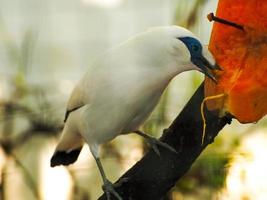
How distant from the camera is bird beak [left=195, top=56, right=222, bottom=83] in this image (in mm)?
612

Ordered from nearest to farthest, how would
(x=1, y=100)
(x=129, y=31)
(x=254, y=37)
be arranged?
(x=254, y=37), (x=129, y=31), (x=1, y=100)

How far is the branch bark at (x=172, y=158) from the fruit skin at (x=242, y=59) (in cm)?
3

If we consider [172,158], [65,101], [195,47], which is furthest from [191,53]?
[65,101]

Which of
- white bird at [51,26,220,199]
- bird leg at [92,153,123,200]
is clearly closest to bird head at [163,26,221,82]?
white bird at [51,26,220,199]

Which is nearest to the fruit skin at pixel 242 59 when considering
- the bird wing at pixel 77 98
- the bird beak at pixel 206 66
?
the bird beak at pixel 206 66

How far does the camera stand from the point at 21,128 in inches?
32.7

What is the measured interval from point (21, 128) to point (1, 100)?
4 centimetres

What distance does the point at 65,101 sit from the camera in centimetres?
80

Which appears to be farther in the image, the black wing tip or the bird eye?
the black wing tip

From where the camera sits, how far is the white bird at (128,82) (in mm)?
619

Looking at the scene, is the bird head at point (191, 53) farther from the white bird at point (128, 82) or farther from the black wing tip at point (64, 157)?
the black wing tip at point (64, 157)

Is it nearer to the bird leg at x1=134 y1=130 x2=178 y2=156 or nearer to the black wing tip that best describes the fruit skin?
the bird leg at x1=134 y1=130 x2=178 y2=156

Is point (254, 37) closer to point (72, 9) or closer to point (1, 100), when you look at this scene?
point (72, 9)

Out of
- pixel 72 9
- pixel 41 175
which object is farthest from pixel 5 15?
pixel 41 175
